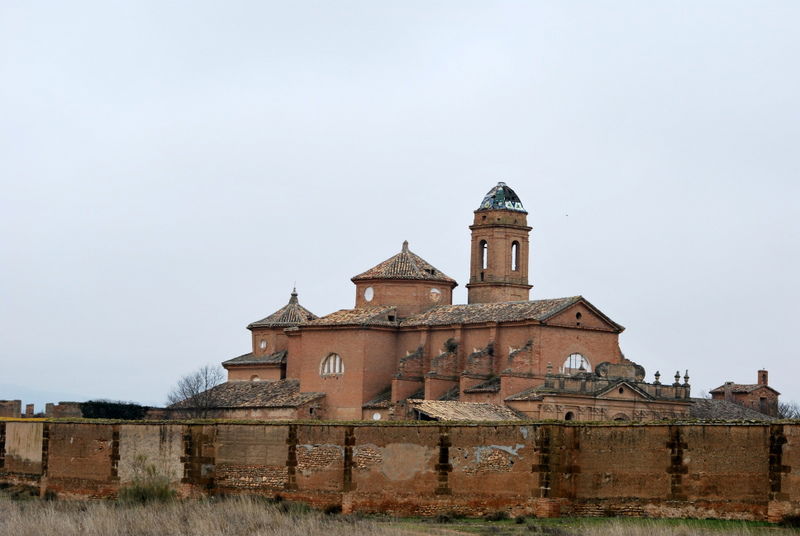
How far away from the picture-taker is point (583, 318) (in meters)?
62.3

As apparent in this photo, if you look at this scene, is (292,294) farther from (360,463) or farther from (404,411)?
(360,463)

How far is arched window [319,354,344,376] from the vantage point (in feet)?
215

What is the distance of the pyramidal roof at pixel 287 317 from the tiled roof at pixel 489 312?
29.8 feet

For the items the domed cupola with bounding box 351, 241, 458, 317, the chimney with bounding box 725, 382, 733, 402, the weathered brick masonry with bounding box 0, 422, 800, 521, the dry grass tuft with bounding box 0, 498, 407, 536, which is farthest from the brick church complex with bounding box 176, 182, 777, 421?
the chimney with bounding box 725, 382, 733, 402

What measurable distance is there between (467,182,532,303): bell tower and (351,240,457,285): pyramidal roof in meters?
1.46

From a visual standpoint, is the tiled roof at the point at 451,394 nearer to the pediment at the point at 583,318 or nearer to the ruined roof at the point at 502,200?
the pediment at the point at 583,318

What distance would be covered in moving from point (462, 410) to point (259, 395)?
51.9 ft

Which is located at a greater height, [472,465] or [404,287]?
[404,287]

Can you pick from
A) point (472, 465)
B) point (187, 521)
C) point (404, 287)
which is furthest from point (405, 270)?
point (187, 521)

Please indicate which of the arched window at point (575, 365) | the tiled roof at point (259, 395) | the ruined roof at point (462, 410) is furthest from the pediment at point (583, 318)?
the tiled roof at point (259, 395)

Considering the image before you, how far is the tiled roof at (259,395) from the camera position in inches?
2574

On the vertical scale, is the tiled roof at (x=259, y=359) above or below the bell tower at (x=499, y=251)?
below

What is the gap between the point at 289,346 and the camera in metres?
69.9

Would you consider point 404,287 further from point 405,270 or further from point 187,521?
point 187,521
